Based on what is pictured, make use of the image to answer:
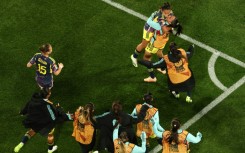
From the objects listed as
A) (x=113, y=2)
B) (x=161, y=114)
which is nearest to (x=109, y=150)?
(x=161, y=114)

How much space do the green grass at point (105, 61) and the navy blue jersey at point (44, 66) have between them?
1.26 metres

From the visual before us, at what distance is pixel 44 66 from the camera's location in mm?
11016

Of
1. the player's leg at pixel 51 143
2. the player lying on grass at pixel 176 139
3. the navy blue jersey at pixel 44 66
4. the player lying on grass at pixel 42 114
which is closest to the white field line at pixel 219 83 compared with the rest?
the player lying on grass at pixel 176 139

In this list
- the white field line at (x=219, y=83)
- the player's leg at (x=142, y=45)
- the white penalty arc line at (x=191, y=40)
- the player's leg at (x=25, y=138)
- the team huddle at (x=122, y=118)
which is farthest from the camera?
the white penalty arc line at (x=191, y=40)

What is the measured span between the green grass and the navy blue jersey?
1263mm

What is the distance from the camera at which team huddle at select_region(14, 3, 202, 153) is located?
31.3ft

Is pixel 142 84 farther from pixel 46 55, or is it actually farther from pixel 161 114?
pixel 46 55

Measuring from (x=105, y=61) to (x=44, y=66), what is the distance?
267 cm

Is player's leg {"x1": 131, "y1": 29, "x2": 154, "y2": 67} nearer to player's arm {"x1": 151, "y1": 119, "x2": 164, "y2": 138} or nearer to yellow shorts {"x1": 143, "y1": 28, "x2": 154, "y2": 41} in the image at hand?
yellow shorts {"x1": 143, "y1": 28, "x2": 154, "y2": 41}

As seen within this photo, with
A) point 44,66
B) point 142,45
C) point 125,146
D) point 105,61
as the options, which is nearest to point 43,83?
point 44,66

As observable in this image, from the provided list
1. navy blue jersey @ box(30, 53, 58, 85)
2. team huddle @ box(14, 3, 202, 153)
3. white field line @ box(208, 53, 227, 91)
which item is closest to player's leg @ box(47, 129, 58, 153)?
team huddle @ box(14, 3, 202, 153)

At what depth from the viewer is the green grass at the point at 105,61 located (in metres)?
11.9

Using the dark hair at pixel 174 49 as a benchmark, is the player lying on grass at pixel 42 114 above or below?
below

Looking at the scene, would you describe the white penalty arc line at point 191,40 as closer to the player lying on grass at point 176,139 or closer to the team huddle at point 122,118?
the team huddle at point 122,118
